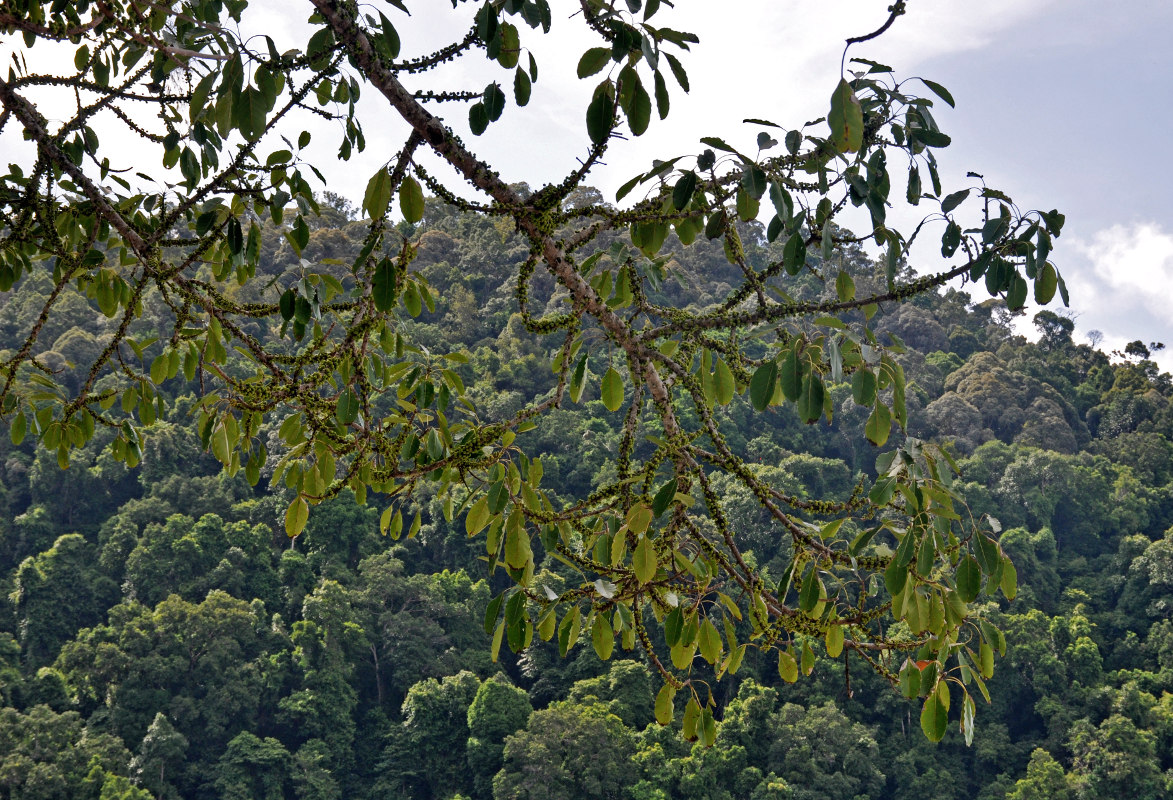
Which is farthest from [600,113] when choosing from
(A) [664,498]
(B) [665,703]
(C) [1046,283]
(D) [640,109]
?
(B) [665,703]

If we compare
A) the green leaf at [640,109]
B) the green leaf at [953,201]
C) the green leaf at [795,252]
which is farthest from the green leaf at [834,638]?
the green leaf at [640,109]

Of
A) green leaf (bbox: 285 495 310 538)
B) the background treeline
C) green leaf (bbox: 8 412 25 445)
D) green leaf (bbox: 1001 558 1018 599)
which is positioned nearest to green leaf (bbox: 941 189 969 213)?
green leaf (bbox: 1001 558 1018 599)

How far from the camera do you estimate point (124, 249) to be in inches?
79.5

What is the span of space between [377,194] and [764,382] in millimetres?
588

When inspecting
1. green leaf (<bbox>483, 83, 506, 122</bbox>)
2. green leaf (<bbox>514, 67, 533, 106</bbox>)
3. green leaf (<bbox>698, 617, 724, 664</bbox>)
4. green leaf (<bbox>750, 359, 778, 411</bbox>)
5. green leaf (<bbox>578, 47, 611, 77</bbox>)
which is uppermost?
green leaf (<bbox>514, 67, 533, 106</bbox>)

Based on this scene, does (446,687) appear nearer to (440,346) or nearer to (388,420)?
(440,346)

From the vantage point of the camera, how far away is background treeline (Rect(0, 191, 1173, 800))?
16.2m

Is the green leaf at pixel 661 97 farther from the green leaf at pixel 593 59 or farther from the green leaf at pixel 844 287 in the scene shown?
the green leaf at pixel 844 287

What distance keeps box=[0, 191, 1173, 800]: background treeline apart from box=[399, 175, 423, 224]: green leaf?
13.5m

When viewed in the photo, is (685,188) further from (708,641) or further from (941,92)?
(708,641)

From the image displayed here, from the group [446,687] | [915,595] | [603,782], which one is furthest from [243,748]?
[915,595]

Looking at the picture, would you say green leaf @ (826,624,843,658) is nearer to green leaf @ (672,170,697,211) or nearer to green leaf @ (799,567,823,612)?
green leaf @ (799,567,823,612)

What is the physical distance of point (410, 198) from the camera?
1286 millimetres

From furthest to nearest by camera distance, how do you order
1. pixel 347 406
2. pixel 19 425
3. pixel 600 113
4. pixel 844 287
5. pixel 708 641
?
pixel 19 425
pixel 347 406
pixel 844 287
pixel 708 641
pixel 600 113
